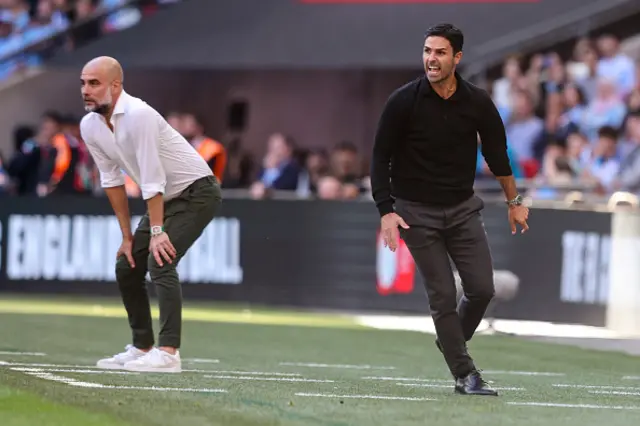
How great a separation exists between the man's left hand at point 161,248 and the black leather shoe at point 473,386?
1.95 metres

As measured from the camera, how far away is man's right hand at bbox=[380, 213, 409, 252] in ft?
26.9

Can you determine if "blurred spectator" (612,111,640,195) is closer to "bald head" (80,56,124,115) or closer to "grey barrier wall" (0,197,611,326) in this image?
"grey barrier wall" (0,197,611,326)

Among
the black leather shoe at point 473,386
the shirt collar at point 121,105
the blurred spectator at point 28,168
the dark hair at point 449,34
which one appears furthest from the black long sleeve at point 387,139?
the blurred spectator at point 28,168

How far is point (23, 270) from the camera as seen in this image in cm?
1877

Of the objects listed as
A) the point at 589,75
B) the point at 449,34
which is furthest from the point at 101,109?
the point at 589,75

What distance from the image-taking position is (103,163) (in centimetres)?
945

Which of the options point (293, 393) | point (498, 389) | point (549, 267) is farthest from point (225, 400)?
point (549, 267)

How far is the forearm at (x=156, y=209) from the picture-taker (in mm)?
9078

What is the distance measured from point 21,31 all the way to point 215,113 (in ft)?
12.3

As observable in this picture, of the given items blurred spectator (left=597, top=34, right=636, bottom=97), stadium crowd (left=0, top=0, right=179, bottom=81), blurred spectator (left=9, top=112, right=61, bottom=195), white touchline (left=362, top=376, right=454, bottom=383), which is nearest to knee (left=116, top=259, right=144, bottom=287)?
white touchline (left=362, top=376, right=454, bottom=383)

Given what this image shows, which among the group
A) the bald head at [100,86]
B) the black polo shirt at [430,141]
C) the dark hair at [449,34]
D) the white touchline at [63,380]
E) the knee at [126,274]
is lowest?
the white touchline at [63,380]

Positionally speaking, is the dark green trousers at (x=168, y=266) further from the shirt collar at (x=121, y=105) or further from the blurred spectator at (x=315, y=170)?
the blurred spectator at (x=315, y=170)

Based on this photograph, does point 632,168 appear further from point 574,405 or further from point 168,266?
point 574,405

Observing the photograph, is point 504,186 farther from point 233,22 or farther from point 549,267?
point 233,22
